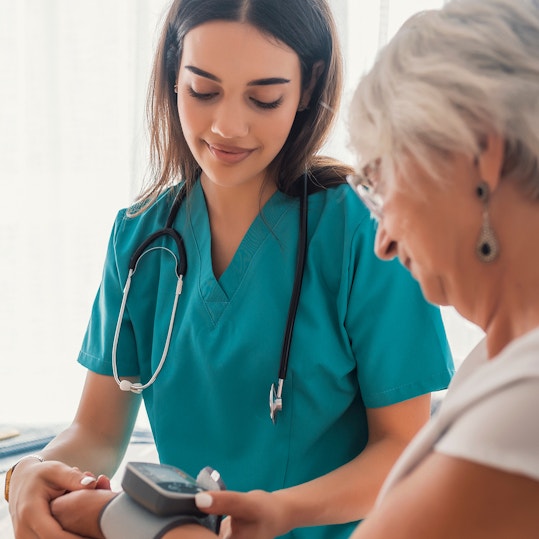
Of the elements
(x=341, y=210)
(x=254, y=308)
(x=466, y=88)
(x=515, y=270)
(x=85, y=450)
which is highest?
(x=466, y=88)

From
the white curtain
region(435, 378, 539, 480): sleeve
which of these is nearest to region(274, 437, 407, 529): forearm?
region(435, 378, 539, 480): sleeve

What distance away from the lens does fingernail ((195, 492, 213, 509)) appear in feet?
3.37

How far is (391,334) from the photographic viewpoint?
1.32 meters

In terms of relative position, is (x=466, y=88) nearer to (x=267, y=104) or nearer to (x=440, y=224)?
(x=440, y=224)

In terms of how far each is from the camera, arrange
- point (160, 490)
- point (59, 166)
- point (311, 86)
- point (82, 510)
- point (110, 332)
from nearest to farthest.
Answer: point (160, 490)
point (82, 510)
point (311, 86)
point (110, 332)
point (59, 166)

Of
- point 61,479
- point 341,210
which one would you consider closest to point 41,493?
point 61,479

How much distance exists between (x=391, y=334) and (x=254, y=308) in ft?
0.77

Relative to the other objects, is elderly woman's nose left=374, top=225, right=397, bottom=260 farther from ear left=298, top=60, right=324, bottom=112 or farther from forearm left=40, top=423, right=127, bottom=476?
forearm left=40, top=423, right=127, bottom=476

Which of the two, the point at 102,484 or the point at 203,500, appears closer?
the point at 203,500

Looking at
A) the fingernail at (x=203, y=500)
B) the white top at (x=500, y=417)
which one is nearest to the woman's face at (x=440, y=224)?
the white top at (x=500, y=417)

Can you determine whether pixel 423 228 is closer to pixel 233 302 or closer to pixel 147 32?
pixel 233 302

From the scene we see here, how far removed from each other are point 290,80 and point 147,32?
1.39 meters

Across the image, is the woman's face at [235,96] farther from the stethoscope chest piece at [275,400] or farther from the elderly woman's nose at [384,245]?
the elderly woman's nose at [384,245]

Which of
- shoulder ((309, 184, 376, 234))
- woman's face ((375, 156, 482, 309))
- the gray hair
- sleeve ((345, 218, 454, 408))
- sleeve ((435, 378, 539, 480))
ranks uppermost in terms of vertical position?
the gray hair
